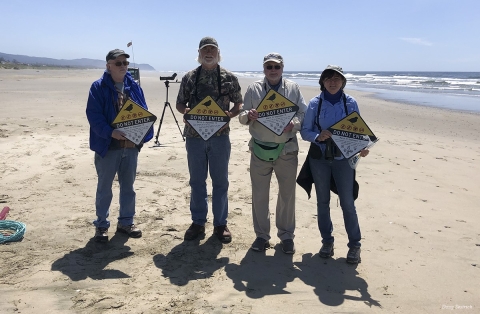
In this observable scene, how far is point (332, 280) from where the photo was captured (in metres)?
3.65

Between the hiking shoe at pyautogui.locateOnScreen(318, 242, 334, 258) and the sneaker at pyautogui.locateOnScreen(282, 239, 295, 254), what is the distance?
298mm

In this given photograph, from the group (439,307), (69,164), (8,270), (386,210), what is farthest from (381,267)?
(69,164)

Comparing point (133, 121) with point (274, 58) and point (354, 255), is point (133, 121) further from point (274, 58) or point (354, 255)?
point (354, 255)

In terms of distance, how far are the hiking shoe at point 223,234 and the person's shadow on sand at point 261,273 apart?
30 centimetres

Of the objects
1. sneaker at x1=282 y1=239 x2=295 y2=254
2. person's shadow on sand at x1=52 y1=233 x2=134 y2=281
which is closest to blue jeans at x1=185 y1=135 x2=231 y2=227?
sneaker at x1=282 y1=239 x2=295 y2=254

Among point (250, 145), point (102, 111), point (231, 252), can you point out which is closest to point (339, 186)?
point (250, 145)

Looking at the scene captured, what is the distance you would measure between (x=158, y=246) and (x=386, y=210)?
3.25 metres

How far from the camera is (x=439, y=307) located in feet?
10.7

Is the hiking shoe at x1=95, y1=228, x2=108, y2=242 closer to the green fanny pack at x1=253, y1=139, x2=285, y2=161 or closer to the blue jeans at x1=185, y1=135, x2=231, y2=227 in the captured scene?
the blue jeans at x1=185, y1=135, x2=231, y2=227

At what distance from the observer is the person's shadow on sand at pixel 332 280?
336 centimetres

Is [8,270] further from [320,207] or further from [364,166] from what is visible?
[364,166]

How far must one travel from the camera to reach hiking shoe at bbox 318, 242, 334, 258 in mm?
4055

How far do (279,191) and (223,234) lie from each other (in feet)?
2.75

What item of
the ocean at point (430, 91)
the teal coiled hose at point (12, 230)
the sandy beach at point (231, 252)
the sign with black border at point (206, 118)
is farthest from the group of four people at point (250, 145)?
the ocean at point (430, 91)
